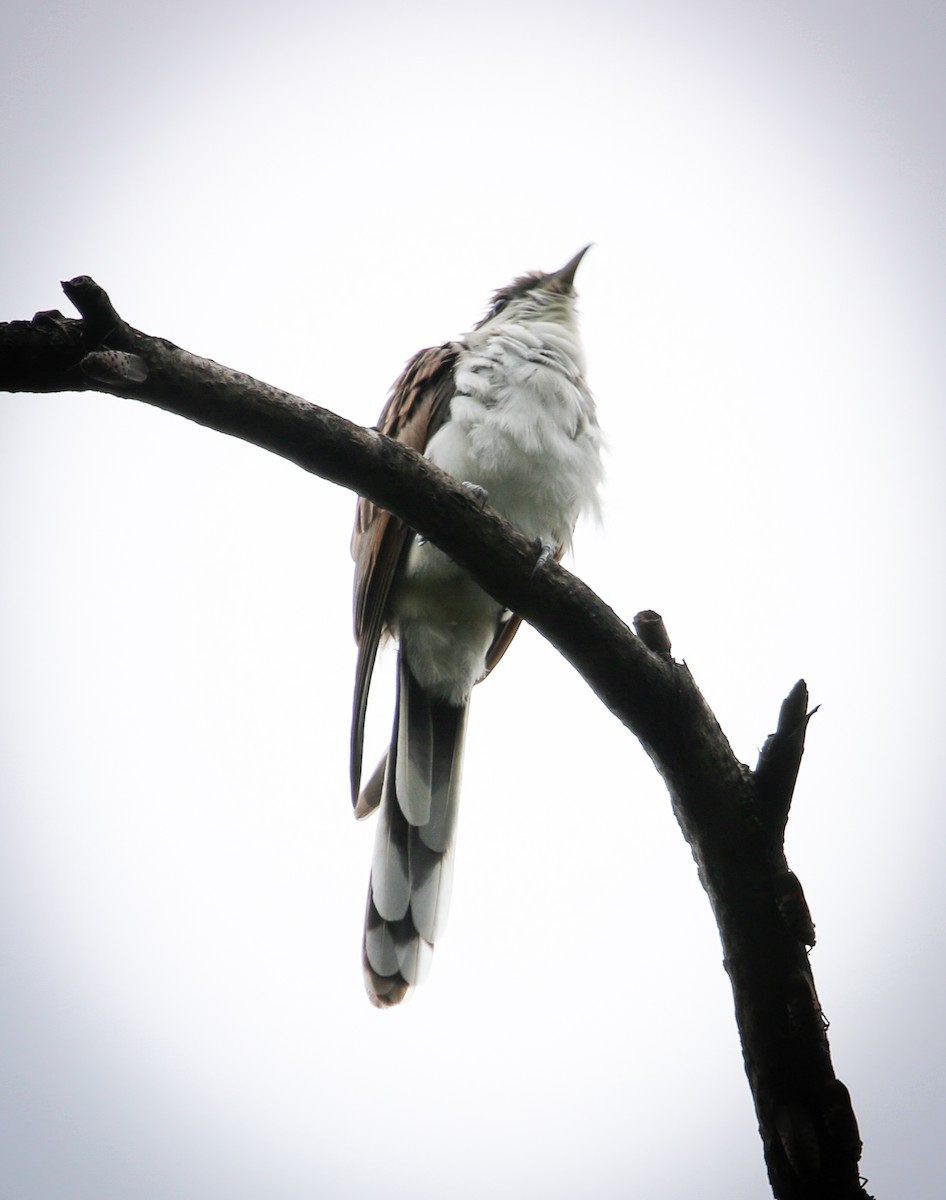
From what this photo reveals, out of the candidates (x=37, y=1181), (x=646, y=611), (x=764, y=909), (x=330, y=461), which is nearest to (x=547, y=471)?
(x=646, y=611)

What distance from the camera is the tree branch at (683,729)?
6.82 feet

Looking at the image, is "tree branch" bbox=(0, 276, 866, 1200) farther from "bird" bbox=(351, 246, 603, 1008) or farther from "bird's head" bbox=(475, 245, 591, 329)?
"bird's head" bbox=(475, 245, 591, 329)

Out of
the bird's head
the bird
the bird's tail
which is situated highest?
the bird's head

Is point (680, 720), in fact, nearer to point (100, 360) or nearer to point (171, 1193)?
point (100, 360)

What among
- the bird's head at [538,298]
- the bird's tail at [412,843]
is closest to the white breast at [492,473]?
the bird's tail at [412,843]

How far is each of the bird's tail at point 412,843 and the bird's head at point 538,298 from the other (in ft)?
6.48

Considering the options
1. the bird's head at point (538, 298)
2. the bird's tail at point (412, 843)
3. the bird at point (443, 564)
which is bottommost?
the bird's tail at point (412, 843)

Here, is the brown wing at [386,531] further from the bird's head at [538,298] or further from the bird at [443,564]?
the bird's head at [538,298]

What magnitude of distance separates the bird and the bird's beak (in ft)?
4.12

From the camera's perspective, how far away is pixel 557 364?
3.91 m

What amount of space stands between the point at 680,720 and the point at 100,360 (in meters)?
1.46

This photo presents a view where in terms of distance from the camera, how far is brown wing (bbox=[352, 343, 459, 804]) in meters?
3.41

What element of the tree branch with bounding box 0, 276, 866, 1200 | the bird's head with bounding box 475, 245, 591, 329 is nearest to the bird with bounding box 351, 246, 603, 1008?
the bird's head with bounding box 475, 245, 591, 329

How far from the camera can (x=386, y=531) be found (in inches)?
139
